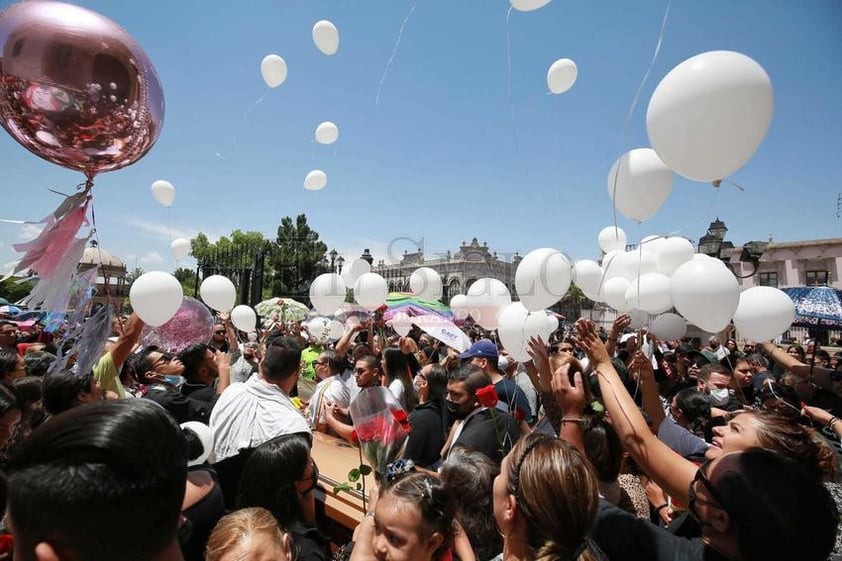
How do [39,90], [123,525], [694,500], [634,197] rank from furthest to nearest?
[634,197], [39,90], [694,500], [123,525]

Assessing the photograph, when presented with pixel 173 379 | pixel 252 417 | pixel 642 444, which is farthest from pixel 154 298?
pixel 642 444

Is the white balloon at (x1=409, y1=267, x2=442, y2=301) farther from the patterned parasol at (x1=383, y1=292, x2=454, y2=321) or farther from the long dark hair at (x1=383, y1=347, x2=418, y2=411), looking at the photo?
the long dark hair at (x1=383, y1=347, x2=418, y2=411)

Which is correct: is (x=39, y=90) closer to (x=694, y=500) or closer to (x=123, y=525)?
(x=123, y=525)

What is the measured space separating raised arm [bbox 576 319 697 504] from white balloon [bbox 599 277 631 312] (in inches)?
99.5

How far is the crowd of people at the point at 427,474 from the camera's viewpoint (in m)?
0.83

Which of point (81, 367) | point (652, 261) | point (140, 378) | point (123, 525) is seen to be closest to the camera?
point (123, 525)

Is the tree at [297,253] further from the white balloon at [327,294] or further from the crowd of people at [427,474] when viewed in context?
the crowd of people at [427,474]

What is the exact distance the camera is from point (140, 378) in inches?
136

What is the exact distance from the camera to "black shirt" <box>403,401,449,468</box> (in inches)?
119

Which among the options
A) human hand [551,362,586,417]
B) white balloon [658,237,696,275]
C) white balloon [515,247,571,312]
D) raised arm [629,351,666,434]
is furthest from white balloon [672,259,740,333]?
human hand [551,362,586,417]

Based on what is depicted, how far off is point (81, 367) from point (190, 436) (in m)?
1.03

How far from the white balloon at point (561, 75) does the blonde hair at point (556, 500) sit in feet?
12.5

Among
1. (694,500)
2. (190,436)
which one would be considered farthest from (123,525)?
(694,500)

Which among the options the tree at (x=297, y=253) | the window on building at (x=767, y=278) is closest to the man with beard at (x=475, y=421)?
the tree at (x=297, y=253)
